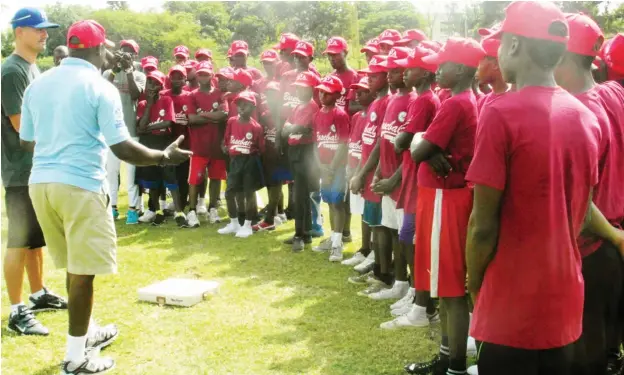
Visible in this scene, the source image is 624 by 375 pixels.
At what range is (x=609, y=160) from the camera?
9.53 feet

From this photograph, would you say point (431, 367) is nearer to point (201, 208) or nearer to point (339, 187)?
point (339, 187)

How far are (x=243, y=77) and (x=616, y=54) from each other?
5.44 metres

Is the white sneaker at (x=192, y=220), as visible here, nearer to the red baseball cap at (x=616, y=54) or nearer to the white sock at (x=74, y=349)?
the white sock at (x=74, y=349)

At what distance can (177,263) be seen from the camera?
7070mm

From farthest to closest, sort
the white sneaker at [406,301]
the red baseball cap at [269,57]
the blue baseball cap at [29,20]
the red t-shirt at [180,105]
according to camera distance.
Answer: the red baseball cap at [269,57], the red t-shirt at [180,105], the white sneaker at [406,301], the blue baseball cap at [29,20]

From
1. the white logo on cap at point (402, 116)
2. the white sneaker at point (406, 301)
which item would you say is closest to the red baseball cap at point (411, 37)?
the white logo on cap at point (402, 116)

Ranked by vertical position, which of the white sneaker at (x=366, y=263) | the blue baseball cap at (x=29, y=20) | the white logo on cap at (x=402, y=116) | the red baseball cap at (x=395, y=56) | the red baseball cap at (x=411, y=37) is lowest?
the white sneaker at (x=366, y=263)

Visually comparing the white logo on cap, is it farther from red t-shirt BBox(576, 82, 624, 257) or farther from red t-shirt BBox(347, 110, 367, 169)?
red t-shirt BBox(576, 82, 624, 257)

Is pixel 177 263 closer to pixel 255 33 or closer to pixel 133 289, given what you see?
pixel 133 289

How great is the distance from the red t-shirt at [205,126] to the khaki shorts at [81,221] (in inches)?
190

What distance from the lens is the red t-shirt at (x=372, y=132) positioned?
580cm

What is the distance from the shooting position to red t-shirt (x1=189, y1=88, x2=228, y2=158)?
8.87m

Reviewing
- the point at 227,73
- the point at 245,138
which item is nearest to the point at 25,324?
the point at 245,138

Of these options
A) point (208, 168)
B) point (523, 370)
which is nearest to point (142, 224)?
point (208, 168)
